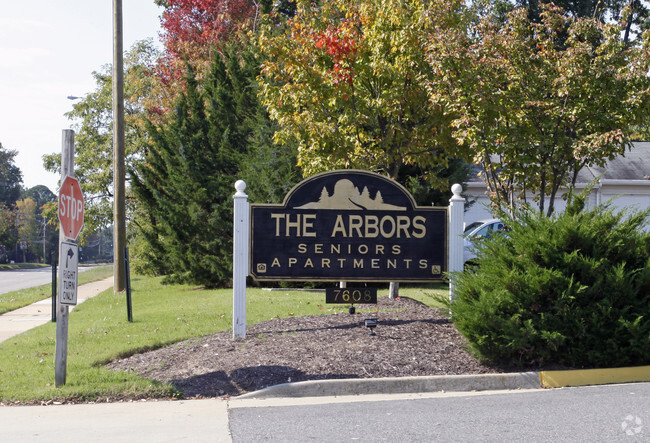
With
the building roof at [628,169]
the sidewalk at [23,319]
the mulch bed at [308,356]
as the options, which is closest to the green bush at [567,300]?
the mulch bed at [308,356]

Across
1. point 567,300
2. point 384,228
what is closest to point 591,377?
point 567,300

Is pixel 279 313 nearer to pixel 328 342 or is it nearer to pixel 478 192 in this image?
pixel 328 342

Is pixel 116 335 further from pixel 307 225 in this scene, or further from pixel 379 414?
pixel 379 414

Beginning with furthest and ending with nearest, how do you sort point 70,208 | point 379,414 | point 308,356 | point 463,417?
point 308,356 < point 70,208 < point 379,414 < point 463,417

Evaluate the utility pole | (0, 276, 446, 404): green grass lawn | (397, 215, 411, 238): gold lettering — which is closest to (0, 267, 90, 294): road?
the utility pole

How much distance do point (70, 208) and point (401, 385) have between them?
4.26m

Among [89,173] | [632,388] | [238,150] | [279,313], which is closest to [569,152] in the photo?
[632,388]

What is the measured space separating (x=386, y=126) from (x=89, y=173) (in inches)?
1068

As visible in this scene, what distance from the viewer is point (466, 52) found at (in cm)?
1136

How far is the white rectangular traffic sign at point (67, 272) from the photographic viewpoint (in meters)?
7.34

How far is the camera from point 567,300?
785 cm

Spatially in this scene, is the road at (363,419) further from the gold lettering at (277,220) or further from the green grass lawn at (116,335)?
the gold lettering at (277,220)

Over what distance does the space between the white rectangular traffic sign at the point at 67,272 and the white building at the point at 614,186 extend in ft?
66.5

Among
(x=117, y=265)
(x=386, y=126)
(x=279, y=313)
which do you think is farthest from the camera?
(x=117, y=265)
